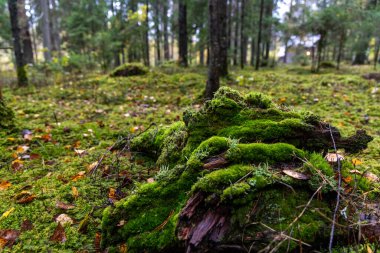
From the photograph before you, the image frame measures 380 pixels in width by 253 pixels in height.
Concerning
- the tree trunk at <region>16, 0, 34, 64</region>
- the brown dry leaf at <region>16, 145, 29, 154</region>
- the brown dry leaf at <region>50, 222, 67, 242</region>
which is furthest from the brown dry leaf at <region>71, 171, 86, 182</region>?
the tree trunk at <region>16, 0, 34, 64</region>

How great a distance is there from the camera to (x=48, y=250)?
1.88 metres

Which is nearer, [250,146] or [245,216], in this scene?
[245,216]

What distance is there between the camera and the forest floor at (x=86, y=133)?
2.20 meters

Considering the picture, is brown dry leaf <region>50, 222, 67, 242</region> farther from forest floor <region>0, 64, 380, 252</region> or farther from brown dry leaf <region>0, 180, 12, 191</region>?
brown dry leaf <region>0, 180, 12, 191</region>

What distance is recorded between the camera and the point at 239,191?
1655mm

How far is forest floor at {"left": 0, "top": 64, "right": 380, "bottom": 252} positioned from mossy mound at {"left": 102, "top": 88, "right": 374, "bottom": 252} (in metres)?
0.51

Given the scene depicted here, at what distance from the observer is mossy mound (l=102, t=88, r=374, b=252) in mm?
1570

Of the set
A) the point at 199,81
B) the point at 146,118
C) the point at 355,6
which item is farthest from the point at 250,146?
the point at 355,6

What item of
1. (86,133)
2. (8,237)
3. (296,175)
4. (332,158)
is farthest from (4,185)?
(332,158)

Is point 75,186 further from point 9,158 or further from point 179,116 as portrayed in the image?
point 179,116

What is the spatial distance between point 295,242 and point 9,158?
3457 millimetres

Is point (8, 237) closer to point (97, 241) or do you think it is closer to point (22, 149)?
point (97, 241)

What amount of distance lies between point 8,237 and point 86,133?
240cm

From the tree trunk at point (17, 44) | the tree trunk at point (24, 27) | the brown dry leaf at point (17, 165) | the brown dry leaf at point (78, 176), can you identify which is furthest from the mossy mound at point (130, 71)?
the brown dry leaf at point (78, 176)
